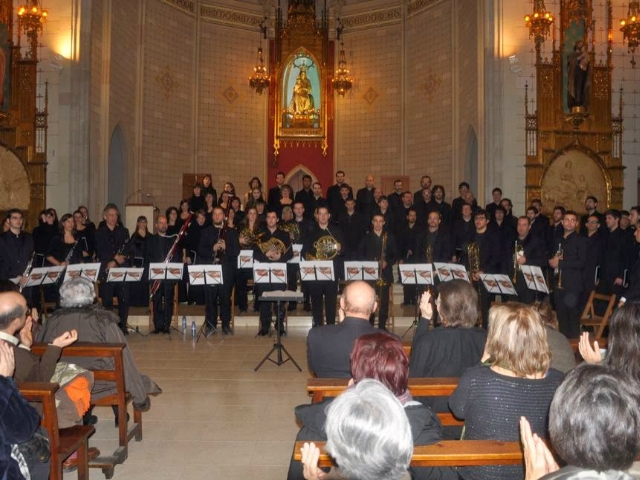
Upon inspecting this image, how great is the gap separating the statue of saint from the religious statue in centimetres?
738

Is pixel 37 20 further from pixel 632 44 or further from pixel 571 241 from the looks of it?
pixel 632 44

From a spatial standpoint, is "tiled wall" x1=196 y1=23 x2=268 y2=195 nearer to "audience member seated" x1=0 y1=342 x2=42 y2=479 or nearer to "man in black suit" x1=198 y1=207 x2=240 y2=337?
"man in black suit" x1=198 y1=207 x2=240 y2=337

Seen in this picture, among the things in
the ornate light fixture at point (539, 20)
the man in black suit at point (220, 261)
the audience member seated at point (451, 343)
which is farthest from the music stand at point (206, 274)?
the ornate light fixture at point (539, 20)

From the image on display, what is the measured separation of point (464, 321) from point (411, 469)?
0.96 meters

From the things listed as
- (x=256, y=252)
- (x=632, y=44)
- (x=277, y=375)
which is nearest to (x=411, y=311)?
(x=256, y=252)

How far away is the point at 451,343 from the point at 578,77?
1022cm

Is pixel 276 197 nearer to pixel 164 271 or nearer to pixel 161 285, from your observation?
pixel 161 285

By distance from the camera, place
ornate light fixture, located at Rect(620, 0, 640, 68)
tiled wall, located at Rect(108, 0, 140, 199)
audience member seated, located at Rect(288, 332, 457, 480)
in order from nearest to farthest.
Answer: audience member seated, located at Rect(288, 332, 457, 480) < ornate light fixture, located at Rect(620, 0, 640, 68) < tiled wall, located at Rect(108, 0, 140, 199)

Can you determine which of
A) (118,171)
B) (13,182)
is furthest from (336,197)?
(13,182)

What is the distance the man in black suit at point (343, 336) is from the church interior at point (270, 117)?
90cm

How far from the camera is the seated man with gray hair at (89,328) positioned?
4645 millimetres

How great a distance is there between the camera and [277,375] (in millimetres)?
6930

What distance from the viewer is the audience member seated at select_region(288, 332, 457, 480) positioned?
2.45 metres

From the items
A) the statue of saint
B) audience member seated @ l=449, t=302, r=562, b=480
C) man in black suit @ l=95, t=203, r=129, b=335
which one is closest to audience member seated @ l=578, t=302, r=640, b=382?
audience member seated @ l=449, t=302, r=562, b=480
